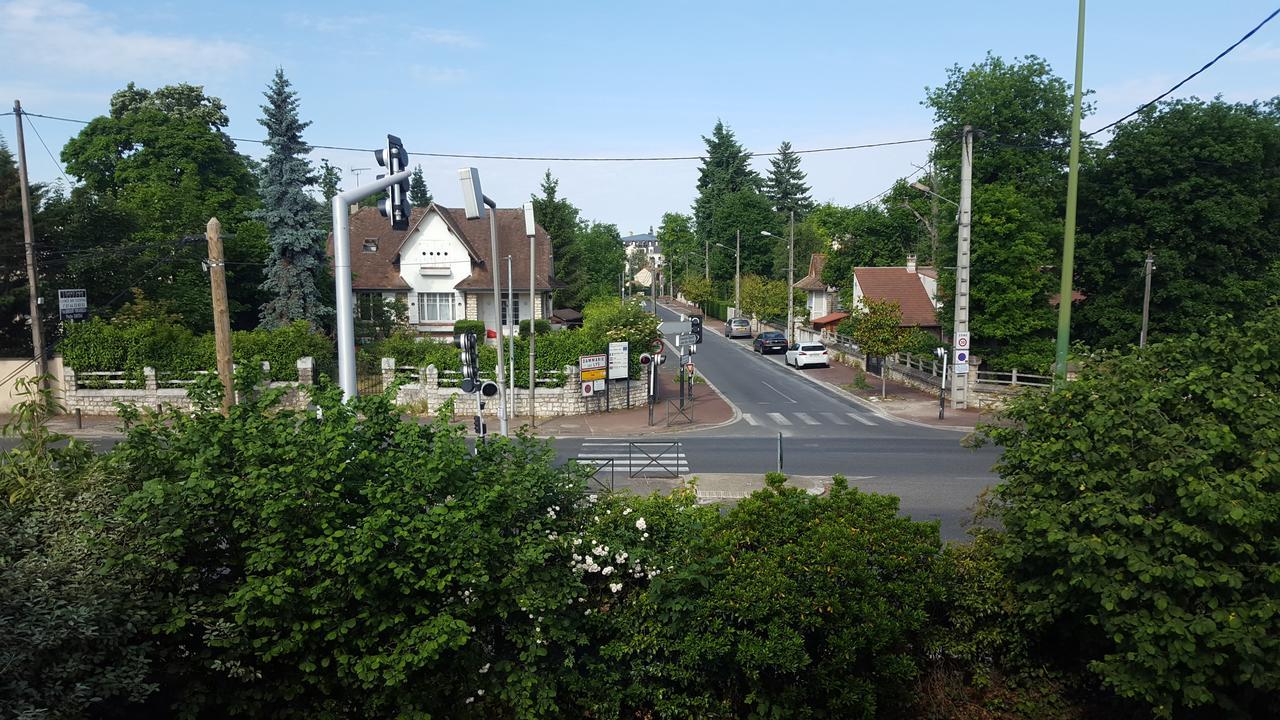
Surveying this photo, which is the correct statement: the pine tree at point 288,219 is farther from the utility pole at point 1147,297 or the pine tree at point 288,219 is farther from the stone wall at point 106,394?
the utility pole at point 1147,297

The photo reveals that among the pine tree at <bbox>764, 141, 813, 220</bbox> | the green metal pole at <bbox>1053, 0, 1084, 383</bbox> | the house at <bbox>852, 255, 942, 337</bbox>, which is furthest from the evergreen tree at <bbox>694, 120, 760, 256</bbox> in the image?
the green metal pole at <bbox>1053, 0, 1084, 383</bbox>

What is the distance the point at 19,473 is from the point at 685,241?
107784 mm

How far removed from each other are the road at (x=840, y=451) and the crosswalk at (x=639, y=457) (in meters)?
0.06

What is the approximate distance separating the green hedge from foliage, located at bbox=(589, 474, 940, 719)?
25497 millimetres

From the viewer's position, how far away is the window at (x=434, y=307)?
1783 inches

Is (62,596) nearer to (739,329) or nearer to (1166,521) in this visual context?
(1166,521)

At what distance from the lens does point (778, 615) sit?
7645 mm

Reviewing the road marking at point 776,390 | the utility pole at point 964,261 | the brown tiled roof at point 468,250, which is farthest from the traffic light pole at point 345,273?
the brown tiled roof at point 468,250

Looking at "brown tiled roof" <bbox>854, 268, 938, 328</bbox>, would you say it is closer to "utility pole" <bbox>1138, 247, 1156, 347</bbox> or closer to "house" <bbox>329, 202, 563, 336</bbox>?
"utility pole" <bbox>1138, 247, 1156, 347</bbox>

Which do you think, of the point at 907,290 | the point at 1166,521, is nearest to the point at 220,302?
the point at 1166,521

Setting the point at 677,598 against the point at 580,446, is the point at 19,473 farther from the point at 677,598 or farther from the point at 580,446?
the point at 580,446

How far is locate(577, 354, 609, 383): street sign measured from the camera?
29000 mm

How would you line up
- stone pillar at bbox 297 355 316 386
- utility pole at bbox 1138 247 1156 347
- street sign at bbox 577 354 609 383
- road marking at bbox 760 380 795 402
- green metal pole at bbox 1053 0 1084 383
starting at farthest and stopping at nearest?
1. road marking at bbox 760 380 795 402
2. utility pole at bbox 1138 247 1156 347
3. stone pillar at bbox 297 355 316 386
4. street sign at bbox 577 354 609 383
5. green metal pole at bbox 1053 0 1084 383

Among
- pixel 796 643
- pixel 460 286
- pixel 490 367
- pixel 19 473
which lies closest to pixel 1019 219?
pixel 490 367
